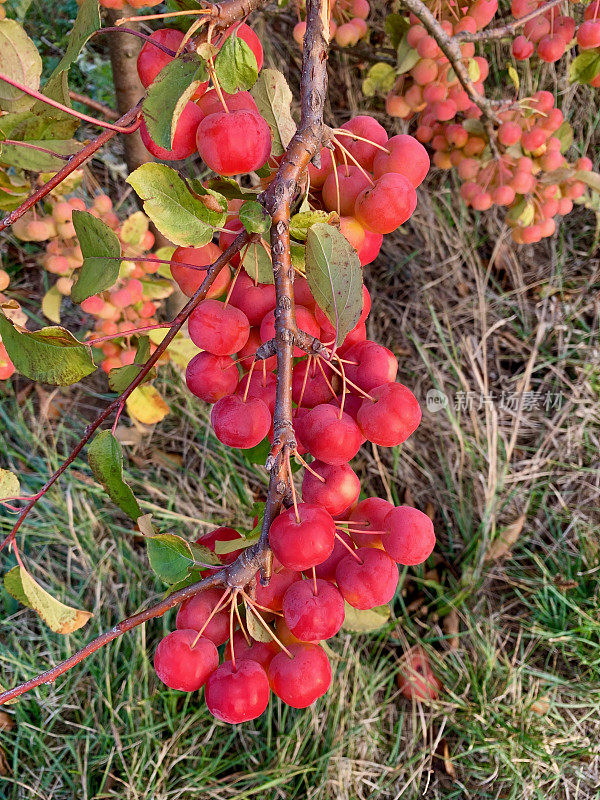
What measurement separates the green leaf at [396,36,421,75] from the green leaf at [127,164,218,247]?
67cm

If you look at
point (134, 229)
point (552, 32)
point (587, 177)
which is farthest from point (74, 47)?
point (587, 177)

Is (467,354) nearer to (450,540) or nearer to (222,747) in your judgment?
(450,540)

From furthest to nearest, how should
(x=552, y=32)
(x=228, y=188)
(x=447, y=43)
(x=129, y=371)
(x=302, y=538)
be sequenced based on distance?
(x=552, y=32), (x=447, y=43), (x=129, y=371), (x=228, y=188), (x=302, y=538)

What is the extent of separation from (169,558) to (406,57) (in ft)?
2.76

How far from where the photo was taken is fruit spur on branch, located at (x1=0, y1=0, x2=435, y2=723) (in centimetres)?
42

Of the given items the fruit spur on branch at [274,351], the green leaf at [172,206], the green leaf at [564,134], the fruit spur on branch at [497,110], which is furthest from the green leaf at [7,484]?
the green leaf at [564,134]

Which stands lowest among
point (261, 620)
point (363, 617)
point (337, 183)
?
point (363, 617)

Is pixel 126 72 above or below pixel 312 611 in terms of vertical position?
above

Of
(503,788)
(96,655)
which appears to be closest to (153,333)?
(96,655)

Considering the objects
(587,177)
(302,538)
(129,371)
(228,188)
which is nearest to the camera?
(302,538)

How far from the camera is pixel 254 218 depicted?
439 mm

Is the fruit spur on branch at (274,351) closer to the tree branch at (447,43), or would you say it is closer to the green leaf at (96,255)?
the green leaf at (96,255)

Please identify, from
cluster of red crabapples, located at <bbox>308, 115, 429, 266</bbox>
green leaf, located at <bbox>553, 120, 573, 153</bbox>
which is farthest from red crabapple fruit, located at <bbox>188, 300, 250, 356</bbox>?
green leaf, located at <bbox>553, 120, 573, 153</bbox>

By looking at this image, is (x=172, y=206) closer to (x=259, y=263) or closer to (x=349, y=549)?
(x=259, y=263)
